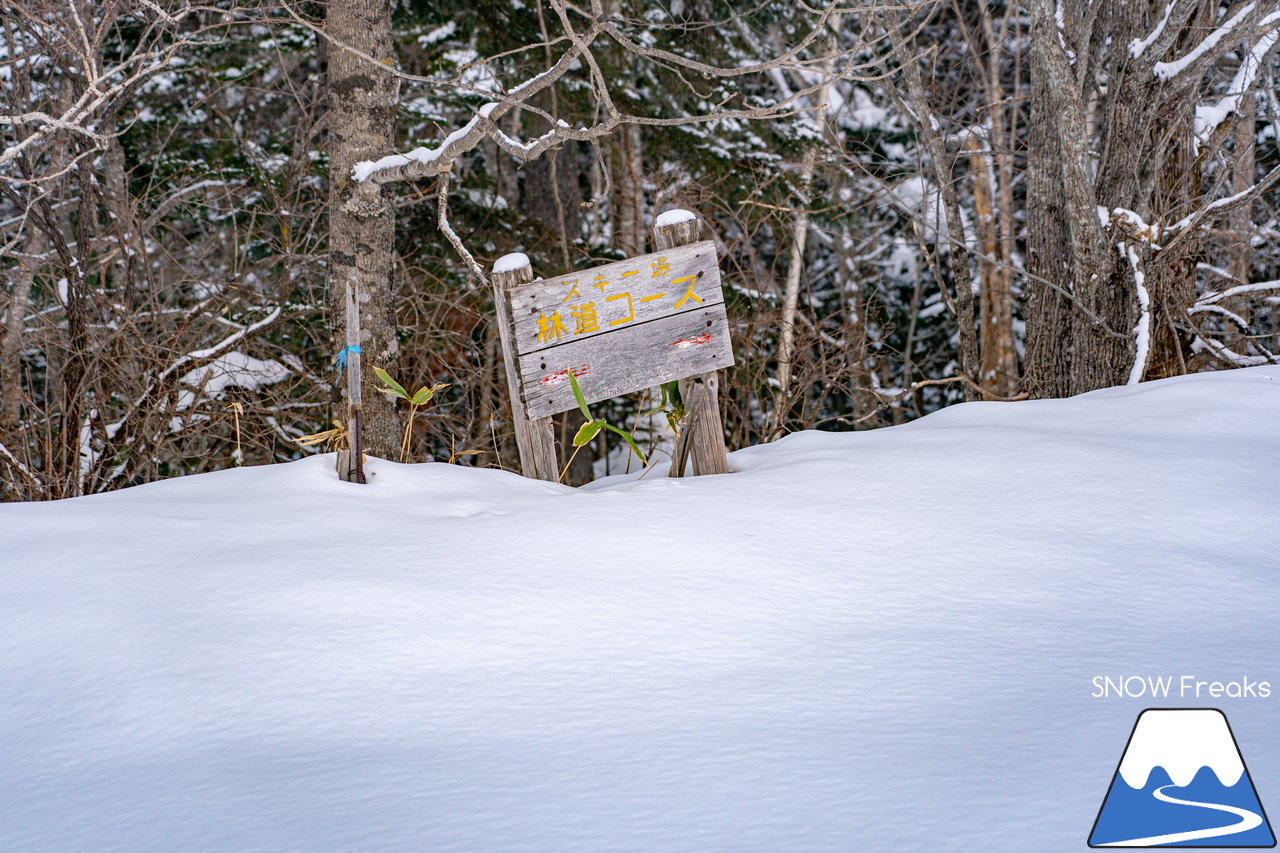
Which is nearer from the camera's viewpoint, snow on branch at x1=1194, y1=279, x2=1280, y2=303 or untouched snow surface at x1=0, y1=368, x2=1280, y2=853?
untouched snow surface at x1=0, y1=368, x2=1280, y2=853

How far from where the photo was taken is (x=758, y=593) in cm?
230

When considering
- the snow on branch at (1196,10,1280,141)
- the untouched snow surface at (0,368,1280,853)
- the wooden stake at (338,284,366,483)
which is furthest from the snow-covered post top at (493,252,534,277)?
the snow on branch at (1196,10,1280,141)

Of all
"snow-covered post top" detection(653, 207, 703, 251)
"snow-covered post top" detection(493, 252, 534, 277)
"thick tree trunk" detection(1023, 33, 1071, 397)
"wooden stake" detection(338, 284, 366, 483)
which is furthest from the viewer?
"thick tree trunk" detection(1023, 33, 1071, 397)

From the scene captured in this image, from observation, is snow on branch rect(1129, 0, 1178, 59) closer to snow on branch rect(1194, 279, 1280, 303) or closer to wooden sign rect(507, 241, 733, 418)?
snow on branch rect(1194, 279, 1280, 303)

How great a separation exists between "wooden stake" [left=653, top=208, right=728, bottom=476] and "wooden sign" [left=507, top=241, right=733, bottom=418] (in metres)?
0.07

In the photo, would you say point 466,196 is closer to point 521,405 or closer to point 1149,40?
point 521,405

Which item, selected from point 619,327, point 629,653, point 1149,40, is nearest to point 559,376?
point 619,327

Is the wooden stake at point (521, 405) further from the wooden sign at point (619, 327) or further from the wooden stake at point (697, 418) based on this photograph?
the wooden stake at point (697, 418)

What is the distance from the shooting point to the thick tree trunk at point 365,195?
4.54m

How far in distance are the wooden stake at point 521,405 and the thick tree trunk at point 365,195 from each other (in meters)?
1.16

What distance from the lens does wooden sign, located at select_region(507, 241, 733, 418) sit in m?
3.59

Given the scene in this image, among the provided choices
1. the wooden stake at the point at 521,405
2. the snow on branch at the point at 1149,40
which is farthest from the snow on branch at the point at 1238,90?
the wooden stake at the point at 521,405

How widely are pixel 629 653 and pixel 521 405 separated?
177cm

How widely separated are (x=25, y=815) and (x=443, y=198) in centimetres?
297
